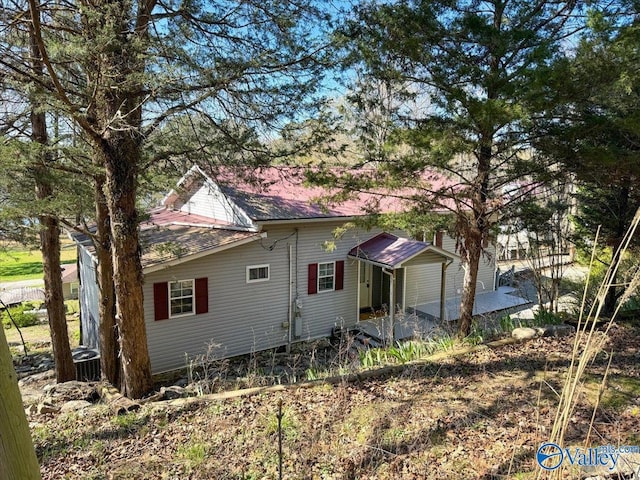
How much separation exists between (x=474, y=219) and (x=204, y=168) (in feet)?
15.8

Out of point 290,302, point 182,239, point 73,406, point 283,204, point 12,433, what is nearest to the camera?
point 12,433

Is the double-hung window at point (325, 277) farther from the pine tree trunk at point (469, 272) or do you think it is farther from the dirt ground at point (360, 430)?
the dirt ground at point (360, 430)

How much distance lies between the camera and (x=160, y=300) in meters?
9.18

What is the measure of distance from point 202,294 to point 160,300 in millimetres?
987

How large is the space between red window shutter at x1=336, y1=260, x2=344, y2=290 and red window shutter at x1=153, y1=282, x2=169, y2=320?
490 centimetres

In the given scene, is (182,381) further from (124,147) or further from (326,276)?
(124,147)

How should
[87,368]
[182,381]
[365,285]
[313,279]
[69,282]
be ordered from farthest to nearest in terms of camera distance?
1. [69,282]
2. [365,285]
3. [313,279]
4. [87,368]
5. [182,381]

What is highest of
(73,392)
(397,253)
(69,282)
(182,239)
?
(182,239)

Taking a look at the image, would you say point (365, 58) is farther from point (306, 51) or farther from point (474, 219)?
point (474, 219)

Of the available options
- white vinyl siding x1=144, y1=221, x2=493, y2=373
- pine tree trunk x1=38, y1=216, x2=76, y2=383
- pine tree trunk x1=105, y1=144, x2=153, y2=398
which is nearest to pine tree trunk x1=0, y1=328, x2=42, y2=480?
pine tree trunk x1=105, y1=144, x2=153, y2=398

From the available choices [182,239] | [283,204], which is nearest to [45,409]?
[182,239]


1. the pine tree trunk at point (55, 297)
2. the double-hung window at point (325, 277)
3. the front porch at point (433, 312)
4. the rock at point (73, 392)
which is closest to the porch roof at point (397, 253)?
the double-hung window at point (325, 277)

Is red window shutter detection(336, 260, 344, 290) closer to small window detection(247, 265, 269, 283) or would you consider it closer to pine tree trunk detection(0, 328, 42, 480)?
small window detection(247, 265, 269, 283)

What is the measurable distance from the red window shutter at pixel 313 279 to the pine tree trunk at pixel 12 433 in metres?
9.98
